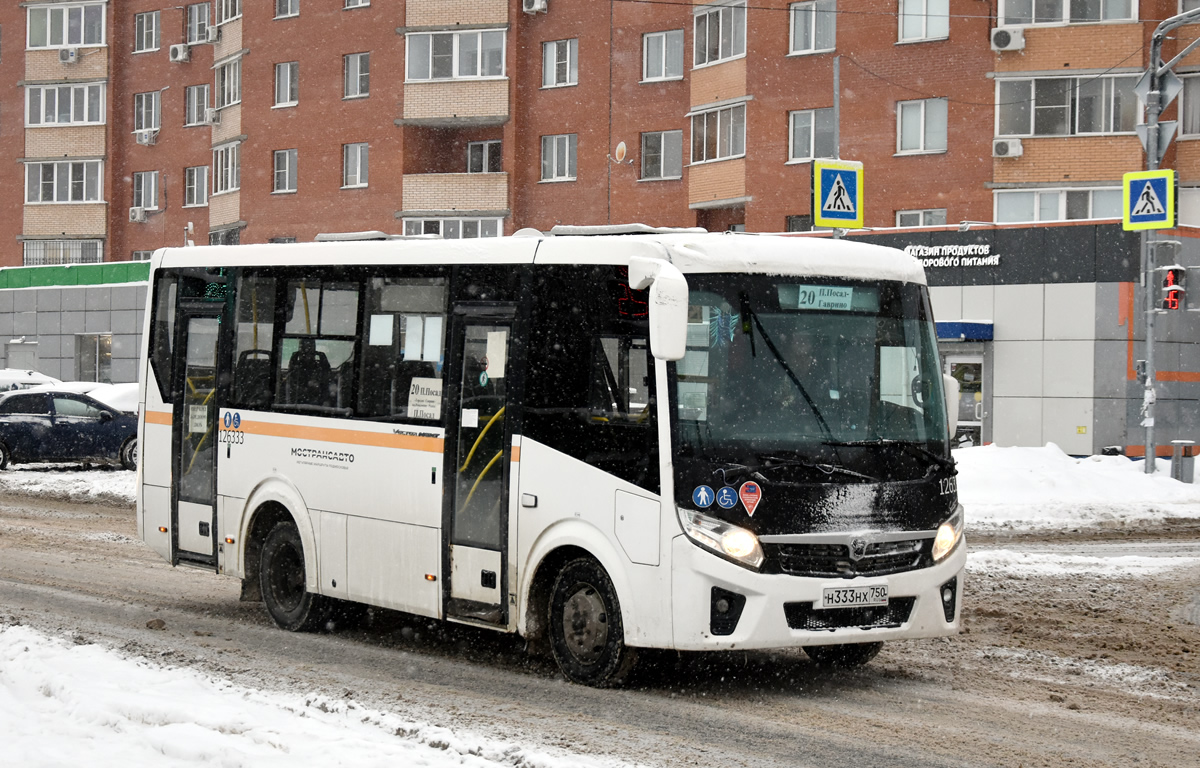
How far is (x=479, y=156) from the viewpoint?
52.5 metres

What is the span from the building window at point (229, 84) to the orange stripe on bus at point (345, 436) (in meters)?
46.6

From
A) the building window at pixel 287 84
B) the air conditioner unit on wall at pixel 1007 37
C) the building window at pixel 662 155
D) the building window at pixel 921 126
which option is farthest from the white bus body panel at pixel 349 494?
the building window at pixel 287 84

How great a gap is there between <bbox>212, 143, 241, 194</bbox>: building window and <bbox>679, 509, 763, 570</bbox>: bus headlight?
49.6 m

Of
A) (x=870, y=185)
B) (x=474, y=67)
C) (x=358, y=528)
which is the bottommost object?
(x=358, y=528)

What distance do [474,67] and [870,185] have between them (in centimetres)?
1548

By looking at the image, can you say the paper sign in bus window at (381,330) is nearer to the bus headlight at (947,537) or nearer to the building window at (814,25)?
the bus headlight at (947,537)

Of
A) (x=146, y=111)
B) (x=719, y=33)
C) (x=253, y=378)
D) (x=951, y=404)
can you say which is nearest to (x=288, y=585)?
(x=253, y=378)

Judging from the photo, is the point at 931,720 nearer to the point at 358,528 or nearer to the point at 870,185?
the point at 358,528

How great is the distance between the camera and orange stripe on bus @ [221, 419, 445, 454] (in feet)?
33.8

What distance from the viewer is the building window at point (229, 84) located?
56594 millimetres

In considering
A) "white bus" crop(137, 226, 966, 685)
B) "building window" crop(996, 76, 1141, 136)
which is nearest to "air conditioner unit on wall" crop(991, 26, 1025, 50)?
"building window" crop(996, 76, 1141, 136)

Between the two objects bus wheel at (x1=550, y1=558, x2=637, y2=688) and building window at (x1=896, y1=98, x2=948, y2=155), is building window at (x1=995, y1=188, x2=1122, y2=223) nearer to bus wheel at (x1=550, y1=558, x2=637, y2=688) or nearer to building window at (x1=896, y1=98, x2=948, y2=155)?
building window at (x1=896, y1=98, x2=948, y2=155)

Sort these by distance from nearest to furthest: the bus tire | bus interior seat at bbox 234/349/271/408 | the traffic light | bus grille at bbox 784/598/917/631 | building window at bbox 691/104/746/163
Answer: bus grille at bbox 784/598/917/631, bus interior seat at bbox 234/349/271/408, the traffic light, the bus tire, building window at bbox 691/104/746/163

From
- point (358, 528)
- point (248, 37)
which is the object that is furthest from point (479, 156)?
point (358, 528)
